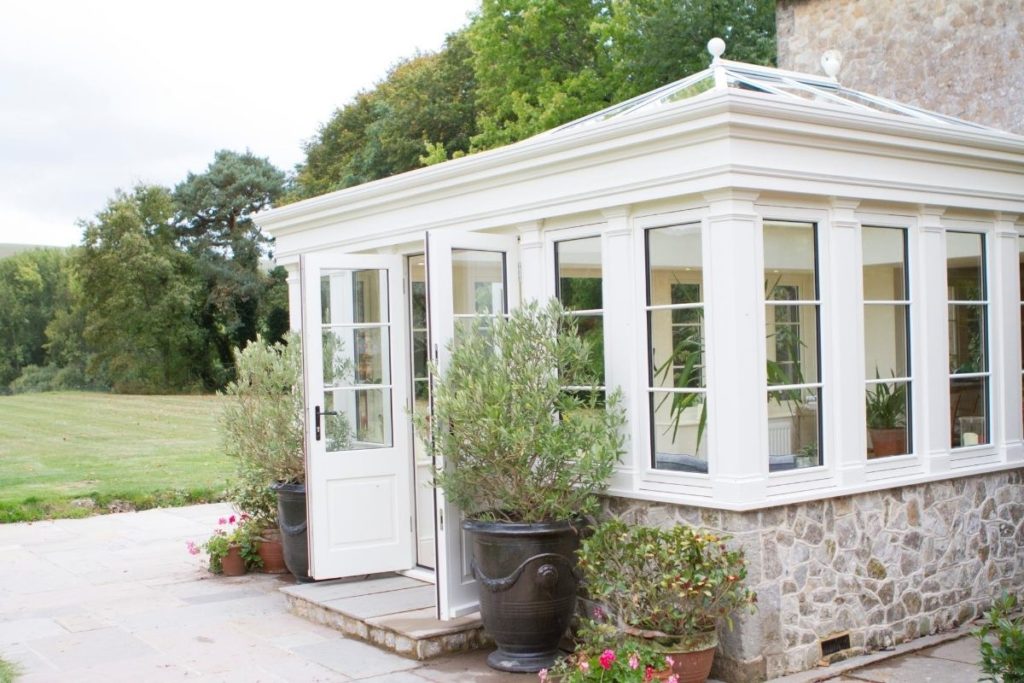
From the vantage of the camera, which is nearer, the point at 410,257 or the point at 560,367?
the point at 560,367

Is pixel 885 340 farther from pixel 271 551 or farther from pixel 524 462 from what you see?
pixel 271 551

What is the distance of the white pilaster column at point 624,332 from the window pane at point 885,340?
4.54ft

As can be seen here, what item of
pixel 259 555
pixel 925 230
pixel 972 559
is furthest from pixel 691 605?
pixel 259 555

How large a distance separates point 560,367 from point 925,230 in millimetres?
2432

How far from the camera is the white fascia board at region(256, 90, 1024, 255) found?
213 inches

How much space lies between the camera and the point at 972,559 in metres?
6.67

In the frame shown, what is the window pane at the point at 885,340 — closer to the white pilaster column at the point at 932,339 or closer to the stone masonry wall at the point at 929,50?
the white pilaster column at the point at 932,339

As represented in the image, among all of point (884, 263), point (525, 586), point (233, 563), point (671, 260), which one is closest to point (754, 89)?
point (884, 263)

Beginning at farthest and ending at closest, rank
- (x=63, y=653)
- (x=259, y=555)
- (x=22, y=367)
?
1. (x=22, y=367)
2. (x=259, y=555)
3. (x=63, y=653)

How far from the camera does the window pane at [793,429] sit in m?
5.71

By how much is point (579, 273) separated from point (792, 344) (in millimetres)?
1303

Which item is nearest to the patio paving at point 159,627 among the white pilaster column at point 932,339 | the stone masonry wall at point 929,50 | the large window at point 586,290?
the large window at point 586,290

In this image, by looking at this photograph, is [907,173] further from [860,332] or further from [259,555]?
[259,555]

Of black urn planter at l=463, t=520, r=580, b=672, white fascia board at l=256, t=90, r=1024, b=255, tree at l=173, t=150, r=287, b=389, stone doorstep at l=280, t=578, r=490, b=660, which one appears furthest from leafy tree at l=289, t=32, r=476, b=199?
black urn planter at l=463, t=520, r=580, b=672
